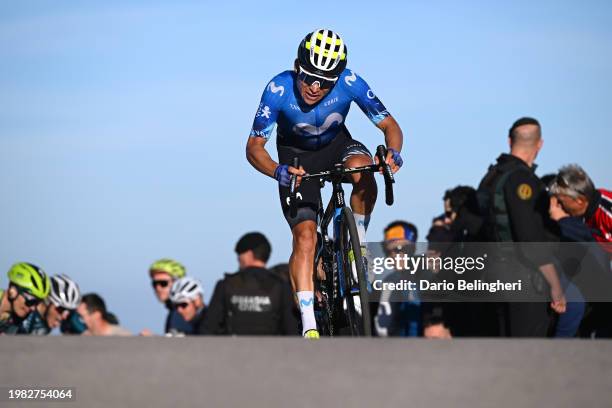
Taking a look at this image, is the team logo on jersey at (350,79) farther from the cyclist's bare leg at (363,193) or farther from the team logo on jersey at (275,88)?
the cyclist's bare leg at (363,193)

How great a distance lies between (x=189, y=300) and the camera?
8680mm

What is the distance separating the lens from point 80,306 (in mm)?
8688

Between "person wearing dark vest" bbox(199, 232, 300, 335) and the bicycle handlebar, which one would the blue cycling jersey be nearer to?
the bicycle handlebar

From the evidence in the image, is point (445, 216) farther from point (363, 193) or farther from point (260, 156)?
point (260, 156)

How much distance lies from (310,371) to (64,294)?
548cm

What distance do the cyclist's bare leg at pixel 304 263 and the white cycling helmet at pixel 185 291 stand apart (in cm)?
A: 127

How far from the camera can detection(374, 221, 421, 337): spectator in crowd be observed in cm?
937

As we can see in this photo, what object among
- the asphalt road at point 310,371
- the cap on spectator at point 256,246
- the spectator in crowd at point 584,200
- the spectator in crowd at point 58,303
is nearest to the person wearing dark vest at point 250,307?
the cap on spectator at point 256,246

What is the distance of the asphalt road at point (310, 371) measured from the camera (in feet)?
13.2

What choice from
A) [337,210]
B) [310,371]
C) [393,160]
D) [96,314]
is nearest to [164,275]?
[96,314]

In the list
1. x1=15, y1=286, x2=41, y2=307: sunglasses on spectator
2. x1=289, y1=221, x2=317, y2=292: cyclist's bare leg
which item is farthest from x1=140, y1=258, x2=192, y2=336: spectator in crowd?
x1=289, y1=221, x2=317, y2=292: cyclist's bare leg

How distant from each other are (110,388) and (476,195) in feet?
12.6

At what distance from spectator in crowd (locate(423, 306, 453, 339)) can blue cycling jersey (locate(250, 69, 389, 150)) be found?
1.86 m

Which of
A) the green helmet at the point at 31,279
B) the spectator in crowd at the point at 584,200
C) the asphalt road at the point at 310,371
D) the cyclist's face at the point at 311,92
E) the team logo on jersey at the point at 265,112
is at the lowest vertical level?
the asphalt road at the point at 310,371
